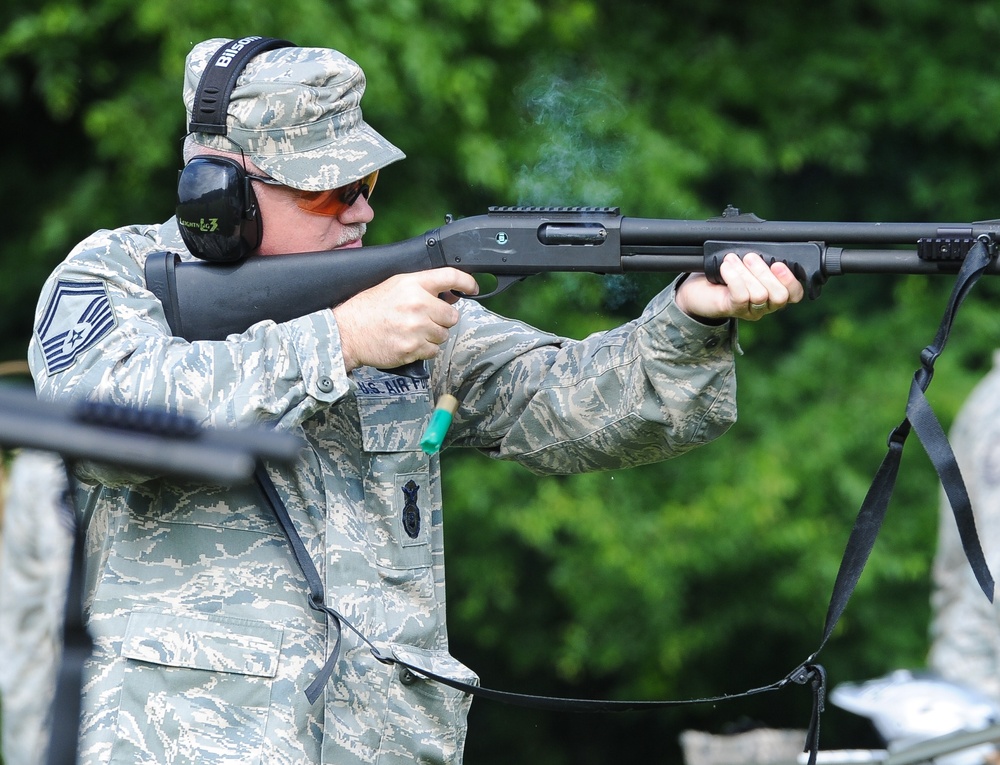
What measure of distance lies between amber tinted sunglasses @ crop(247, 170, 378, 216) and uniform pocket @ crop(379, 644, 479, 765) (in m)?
0.90

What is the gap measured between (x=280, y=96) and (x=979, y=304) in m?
5.29

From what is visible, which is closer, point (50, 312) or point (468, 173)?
point (50, 312)

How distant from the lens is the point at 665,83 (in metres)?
7.29

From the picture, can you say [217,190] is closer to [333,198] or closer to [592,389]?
[333,198]

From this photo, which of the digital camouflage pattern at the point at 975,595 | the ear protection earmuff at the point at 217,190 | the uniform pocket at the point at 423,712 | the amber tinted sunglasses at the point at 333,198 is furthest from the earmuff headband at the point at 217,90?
the digital camouflage pattern at the point at 975,595

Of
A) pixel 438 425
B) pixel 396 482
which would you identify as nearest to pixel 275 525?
pixel 396 482

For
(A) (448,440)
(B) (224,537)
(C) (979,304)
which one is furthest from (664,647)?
(B) (224,537)

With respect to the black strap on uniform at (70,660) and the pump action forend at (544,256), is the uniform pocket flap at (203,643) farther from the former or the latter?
the black strap on uniform at (70,660)

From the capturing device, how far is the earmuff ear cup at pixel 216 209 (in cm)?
275

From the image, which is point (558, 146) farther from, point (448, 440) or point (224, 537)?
point (224, 537)

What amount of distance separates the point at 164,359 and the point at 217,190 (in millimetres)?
367

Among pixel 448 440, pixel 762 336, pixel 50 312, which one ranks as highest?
pixel 50 312

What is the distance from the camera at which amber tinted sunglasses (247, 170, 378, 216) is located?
2.91 m

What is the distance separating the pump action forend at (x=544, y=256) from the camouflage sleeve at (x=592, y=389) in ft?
0.40
